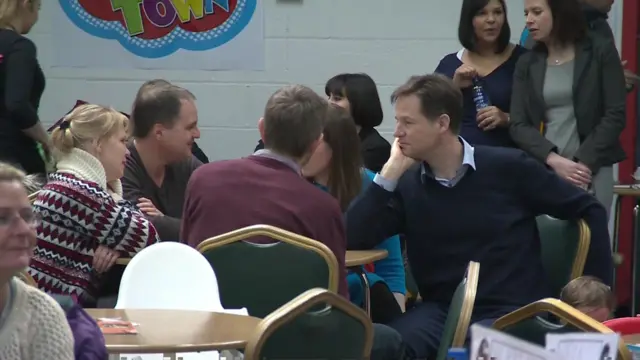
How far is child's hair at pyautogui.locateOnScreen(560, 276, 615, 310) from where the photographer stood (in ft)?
10.5

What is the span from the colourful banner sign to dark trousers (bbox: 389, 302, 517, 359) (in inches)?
105

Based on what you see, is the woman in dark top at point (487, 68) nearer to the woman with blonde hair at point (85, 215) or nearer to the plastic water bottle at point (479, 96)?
the plastic water bottle at point (479, 96)

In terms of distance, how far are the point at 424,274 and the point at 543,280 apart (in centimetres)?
36

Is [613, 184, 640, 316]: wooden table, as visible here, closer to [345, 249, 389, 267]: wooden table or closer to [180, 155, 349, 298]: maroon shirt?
[345, 249, 389, 267]: wooden table

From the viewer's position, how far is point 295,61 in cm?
568

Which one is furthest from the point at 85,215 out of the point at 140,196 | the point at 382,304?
the point at 382,304

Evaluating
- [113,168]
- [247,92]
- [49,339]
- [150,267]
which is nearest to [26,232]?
[49,339]

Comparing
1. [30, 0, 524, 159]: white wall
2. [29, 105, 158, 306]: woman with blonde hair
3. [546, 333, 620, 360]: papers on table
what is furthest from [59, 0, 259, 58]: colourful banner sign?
[546, 333, 620, 360]: papers on table

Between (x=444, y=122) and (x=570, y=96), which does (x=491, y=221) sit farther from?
(x=570, y=96)

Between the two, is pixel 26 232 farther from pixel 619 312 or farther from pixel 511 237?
pixel 619 312

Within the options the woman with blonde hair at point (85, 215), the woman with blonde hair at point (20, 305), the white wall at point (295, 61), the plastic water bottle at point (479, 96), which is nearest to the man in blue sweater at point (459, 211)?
the woman with blonde hair at point (85, 215)

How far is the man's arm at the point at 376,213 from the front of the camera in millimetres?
3482

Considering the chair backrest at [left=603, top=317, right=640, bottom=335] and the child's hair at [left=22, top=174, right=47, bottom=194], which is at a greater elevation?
the chair backrest at [left=603, top=317, right=640, bottom=335]

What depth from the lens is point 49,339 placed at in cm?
182
